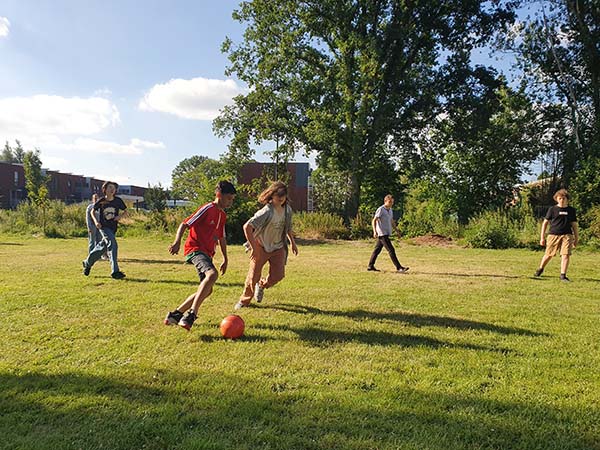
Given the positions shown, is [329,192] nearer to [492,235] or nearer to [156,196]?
[156,196]

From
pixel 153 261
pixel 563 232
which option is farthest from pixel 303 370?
pixel 153 261

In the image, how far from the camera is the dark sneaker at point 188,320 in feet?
15.1

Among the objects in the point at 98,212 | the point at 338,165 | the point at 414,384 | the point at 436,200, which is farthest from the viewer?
the point at 338,165

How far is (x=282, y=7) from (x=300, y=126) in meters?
6.54

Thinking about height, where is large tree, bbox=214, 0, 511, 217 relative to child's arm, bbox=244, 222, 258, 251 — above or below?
above

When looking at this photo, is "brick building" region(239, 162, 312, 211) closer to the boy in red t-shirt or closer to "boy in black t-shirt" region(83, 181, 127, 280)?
"boy in black t-shirt" region(83, 181, 127, 280)

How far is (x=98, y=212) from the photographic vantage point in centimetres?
847

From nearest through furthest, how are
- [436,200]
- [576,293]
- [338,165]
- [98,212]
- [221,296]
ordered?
[221,296] < [576,293] < [98,212] < [436,200] < [338,165]

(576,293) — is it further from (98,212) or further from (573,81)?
(573,81)

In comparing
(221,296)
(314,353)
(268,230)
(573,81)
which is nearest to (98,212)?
(221,296)

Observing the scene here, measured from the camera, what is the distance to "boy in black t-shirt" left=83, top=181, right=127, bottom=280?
27.3ft

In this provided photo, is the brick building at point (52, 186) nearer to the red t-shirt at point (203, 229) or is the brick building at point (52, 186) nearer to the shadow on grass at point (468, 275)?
the shadow on grass at point (468, 275)

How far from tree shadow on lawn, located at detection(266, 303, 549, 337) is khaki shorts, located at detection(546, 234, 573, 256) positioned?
15.6 ft

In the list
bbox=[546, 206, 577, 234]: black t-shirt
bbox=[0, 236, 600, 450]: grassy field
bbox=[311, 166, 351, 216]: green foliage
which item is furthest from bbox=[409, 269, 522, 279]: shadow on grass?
bbox=[311, 166, 351, 216]: green foliage
